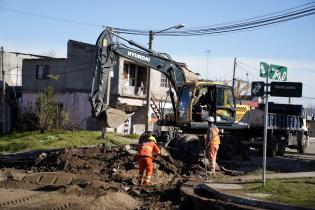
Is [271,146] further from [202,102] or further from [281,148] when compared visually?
[202,102]

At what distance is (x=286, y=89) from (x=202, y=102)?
10686 millimetres

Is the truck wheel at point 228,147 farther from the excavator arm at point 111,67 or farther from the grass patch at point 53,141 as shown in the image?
the grass patch at point 53,141

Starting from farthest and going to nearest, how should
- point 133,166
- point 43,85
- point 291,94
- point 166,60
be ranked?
point 43,85 → point 166,60 → point 133,166 → point 291,94

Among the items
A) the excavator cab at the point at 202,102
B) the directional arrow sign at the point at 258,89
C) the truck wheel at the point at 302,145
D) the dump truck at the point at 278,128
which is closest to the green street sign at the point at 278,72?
the directional arrow sign at the point at 258,89

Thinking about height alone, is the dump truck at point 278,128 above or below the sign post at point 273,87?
below

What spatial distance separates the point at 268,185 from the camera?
1375cm

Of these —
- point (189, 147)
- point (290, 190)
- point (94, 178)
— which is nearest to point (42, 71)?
point (189, 147)

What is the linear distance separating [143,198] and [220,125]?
10.7 m

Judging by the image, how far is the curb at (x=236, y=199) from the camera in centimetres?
1067

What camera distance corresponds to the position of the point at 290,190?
42.4 feet

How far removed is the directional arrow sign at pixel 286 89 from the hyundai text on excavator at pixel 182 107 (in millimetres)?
7718

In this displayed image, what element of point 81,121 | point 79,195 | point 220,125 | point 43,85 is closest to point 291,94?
point 79,195

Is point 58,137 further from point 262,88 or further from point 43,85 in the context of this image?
point 262,88

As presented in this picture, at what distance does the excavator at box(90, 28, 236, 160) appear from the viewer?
21578mm
